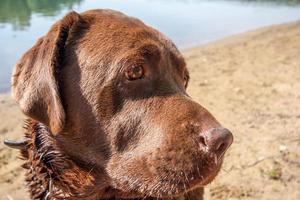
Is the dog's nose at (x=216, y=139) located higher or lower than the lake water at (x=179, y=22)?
higher

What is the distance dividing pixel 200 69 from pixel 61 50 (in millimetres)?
8176

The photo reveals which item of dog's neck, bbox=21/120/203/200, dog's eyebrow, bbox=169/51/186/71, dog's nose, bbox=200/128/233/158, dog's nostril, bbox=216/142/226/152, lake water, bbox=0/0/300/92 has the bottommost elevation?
lake water, bbox=0/0/300/92

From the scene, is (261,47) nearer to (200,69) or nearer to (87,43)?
(200,69)

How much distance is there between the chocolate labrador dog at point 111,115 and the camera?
293cm

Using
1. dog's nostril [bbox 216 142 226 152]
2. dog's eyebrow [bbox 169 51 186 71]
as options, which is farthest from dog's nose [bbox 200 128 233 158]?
dog's eyebrow [bbox 169 51 186 71]

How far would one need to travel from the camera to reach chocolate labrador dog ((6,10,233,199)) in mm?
2934

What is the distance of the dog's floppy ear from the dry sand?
1.74m

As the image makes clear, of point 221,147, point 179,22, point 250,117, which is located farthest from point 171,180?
point 179,22

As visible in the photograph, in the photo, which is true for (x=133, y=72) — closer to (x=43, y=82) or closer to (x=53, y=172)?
(x=43, y=82)

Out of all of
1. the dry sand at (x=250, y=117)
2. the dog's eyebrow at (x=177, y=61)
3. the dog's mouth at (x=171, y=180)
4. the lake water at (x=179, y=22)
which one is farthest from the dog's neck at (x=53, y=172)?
the lake water at (x=179, y=22)

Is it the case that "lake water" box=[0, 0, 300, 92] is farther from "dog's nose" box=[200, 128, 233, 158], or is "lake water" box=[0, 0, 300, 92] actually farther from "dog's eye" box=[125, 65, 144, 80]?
"dog's nose" box=[200, 128, 233, 158]

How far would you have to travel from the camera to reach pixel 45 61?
10.2 feet

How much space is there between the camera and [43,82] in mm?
3057

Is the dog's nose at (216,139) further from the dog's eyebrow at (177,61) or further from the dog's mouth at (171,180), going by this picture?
the dog's eyebrow at (177,61)
